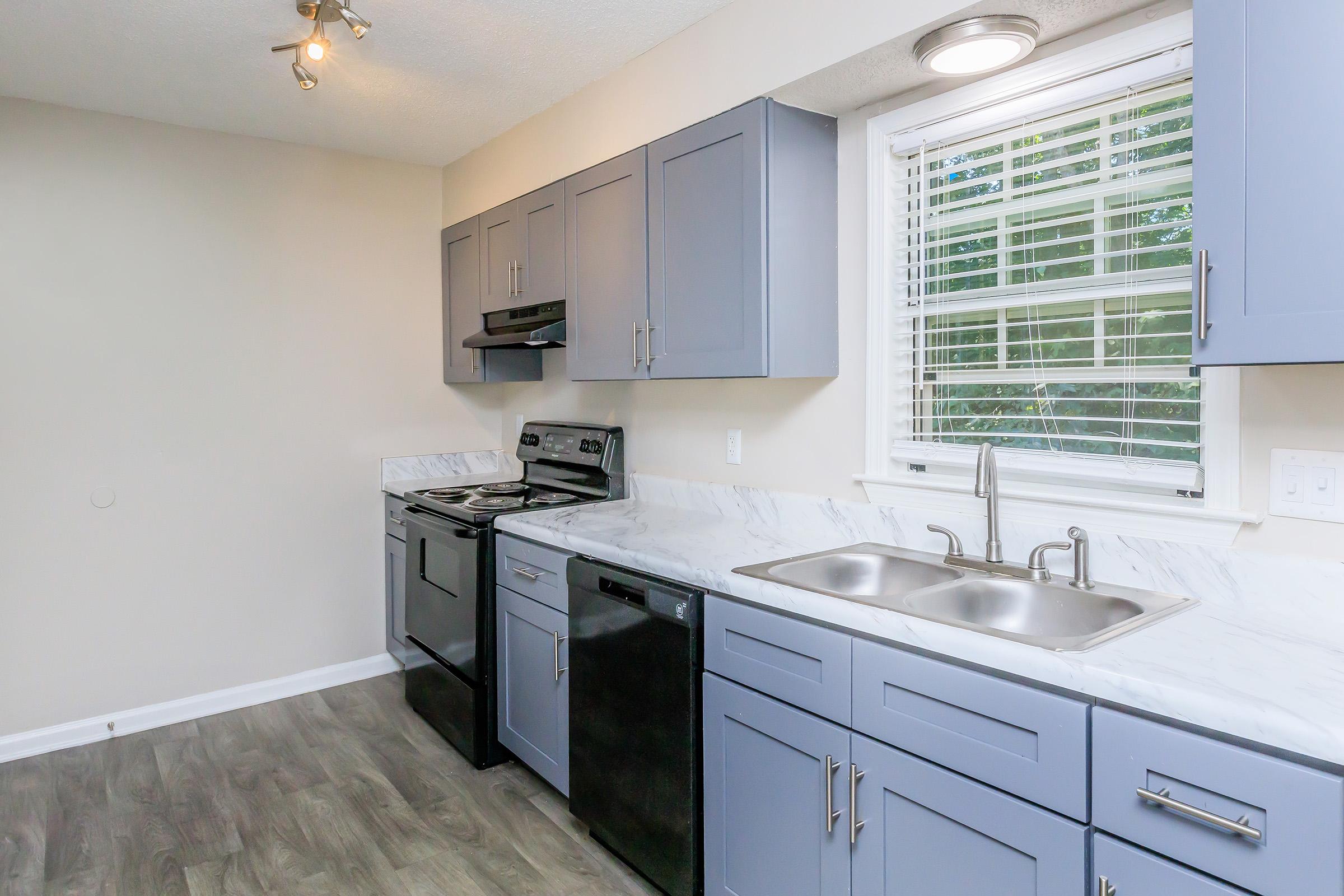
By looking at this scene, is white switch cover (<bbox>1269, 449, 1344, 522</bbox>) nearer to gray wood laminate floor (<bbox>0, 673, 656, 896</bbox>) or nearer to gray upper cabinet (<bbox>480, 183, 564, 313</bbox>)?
gray wood laminate floor (<bbox>0, 673, 656, 896</bbox>)

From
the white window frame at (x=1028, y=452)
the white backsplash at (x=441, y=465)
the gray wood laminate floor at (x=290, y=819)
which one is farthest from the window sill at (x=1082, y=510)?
the white backsplash at (x=441, y=465)

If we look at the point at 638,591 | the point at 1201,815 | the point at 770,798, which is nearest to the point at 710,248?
the point at 638,591

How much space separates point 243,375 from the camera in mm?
3545

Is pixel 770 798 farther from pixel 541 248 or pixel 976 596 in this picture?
pixel 541 248

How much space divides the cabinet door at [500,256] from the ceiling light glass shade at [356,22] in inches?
42.7

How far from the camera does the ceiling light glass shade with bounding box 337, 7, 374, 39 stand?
7.34 feet

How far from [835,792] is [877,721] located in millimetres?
204

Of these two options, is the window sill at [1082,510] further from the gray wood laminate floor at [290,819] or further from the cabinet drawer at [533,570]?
the gray wood laminate floor at [290,819]

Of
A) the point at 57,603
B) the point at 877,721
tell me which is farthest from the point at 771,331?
the point at 57,603

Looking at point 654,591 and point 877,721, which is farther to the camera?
point 654,591

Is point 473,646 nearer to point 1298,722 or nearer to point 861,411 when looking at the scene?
point 861,411

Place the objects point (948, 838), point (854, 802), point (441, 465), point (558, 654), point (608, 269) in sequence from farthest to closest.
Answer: point (441, 465) < point (608, 269) < point (558, 654) < point (854, 802) < point (948, 838)

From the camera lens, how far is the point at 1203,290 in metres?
1.38

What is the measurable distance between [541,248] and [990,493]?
2.00 m
